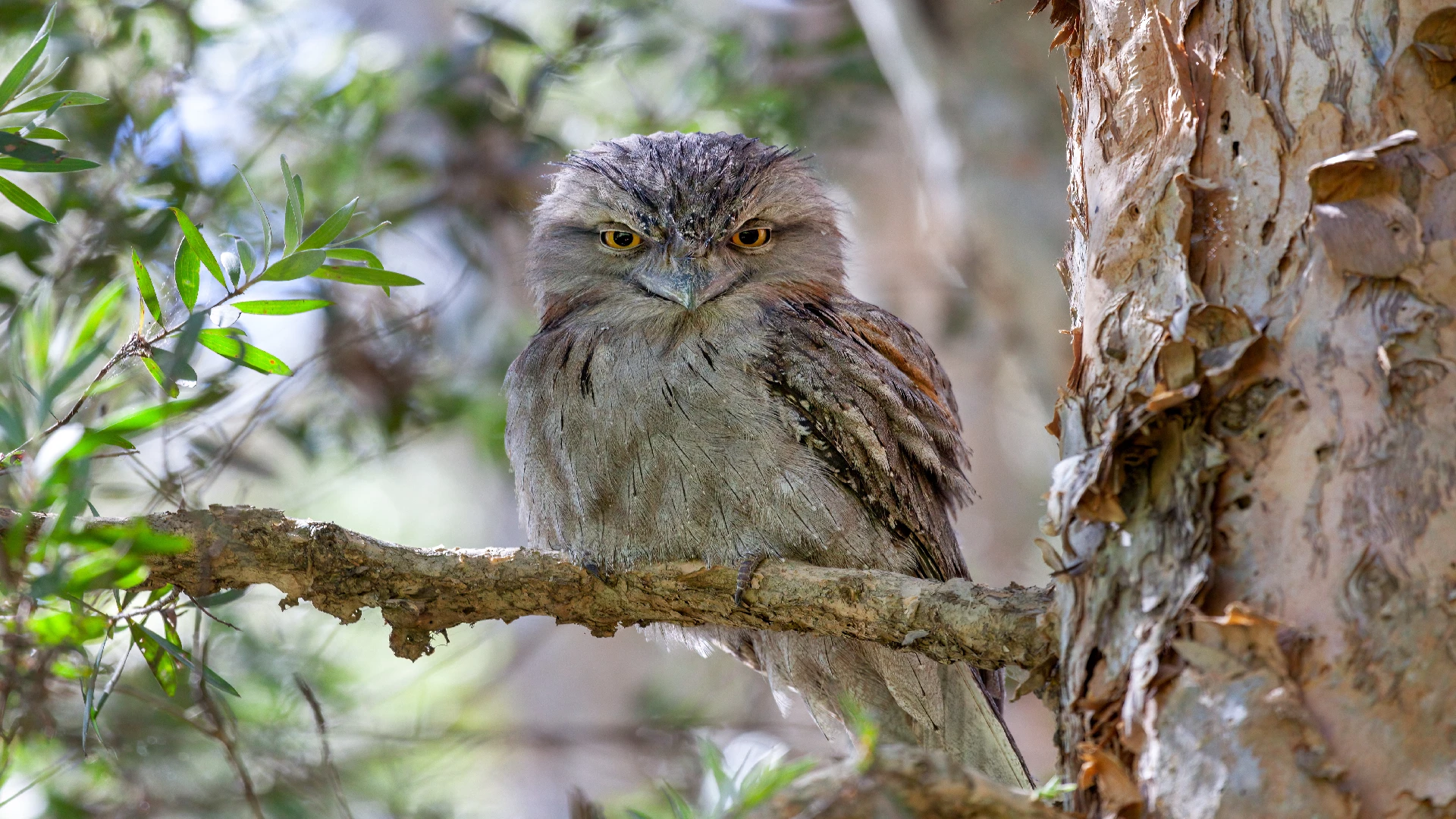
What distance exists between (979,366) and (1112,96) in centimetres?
624

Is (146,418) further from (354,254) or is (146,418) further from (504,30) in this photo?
(504,30)

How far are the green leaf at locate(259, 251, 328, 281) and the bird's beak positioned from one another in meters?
1.00

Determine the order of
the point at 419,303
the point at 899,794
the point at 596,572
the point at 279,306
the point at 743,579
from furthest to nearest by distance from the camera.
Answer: the point at 419,303 → the point at 596,572 → the point at 743,579 → the point at 279,306 → the point at 899,794

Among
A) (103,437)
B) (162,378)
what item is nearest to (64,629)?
(103,437)

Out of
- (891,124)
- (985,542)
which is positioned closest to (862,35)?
(891,124)

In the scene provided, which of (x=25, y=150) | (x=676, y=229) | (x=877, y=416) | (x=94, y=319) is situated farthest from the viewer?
(x=676, y=229)

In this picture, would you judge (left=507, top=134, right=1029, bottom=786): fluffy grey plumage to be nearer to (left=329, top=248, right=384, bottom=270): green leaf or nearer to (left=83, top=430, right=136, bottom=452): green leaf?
(left=329, top=248, right=384, bottom=270): green leaf

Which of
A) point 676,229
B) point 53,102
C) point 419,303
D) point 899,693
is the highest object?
point 419,303

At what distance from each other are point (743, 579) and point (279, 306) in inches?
42.6

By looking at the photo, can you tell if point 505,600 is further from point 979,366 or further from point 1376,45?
point 979,366

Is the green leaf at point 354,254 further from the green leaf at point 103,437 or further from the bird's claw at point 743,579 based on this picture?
the bird's claw at point 743,579

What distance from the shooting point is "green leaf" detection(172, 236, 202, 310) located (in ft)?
6.89

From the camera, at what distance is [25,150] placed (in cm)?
207

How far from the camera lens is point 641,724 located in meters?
5.15
